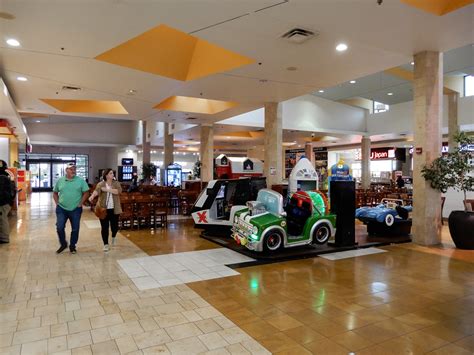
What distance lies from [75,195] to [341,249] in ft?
16.1

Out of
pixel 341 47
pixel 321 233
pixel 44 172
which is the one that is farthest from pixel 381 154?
pixel 44 172

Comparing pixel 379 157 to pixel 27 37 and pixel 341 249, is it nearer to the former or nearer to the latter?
pixel 341 249

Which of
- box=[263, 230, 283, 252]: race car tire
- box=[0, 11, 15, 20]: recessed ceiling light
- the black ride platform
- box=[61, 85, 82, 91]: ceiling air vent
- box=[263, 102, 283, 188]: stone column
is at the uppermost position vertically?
box=[0, 11, 15, 20]: recessed ceiling light

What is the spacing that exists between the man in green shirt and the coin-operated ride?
2396mm

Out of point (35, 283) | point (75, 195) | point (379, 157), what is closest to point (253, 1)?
point (75, 195)

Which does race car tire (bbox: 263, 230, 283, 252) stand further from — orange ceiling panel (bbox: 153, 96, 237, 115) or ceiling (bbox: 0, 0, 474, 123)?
orange ceiling panel (bbox: 153, 96, 237, 115)

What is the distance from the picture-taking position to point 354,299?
155 inches

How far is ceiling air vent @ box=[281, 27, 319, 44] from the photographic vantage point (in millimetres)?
5547

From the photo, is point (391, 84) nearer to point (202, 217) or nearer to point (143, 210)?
point (202, 217)

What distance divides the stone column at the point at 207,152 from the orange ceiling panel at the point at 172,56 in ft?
24.0

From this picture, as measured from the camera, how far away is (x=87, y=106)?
478 inches

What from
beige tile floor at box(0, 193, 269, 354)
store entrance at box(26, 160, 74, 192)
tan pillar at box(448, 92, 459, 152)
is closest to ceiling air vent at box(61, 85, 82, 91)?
beige tile floor at box(0, 193, 269, 354)

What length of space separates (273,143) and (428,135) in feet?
16.2

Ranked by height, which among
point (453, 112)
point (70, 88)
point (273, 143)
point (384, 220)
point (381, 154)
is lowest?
point (384, 220)
